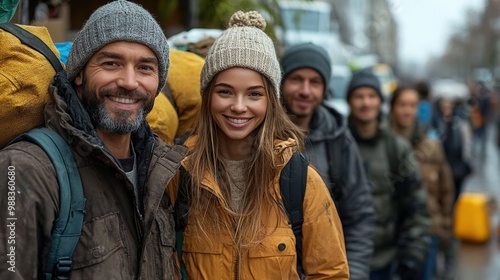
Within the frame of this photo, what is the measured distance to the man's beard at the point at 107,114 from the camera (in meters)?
2.56

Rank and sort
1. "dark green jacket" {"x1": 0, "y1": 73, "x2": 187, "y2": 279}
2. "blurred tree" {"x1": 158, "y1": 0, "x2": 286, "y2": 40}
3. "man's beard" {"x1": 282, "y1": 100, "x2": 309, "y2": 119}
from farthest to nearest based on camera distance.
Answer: "blurred tree" {"x1": 158, "y1": 0, "x2": 286, "y2": 40}, "man's beard" {"x1": 282, "y1": 100, "x2": 309, "y2": 119}, "dark green jacket" {"x1": 0, "y1": 73, "x2": 187, "y2": 279}

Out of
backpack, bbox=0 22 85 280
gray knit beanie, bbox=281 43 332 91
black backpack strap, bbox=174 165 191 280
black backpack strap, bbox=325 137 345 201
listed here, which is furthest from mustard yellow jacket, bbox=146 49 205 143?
backpack, bbox=0 22 85 280

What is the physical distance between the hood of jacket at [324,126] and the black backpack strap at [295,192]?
1.03 meters

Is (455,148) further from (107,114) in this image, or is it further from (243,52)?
(107,114)

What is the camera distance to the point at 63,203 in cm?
227

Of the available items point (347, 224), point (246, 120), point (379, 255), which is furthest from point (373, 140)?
point (246, 120)

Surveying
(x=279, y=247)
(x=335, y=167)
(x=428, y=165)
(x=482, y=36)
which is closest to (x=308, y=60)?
(x=335, y=167)

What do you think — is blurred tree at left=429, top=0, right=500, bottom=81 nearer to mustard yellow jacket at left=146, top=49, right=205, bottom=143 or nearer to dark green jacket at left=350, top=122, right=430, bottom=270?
dark green jacket at left=350, top=122, right=430, bottom=270

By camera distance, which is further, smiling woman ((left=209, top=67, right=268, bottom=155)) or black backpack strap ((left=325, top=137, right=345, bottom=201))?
black backpack strap ((left=325, top=137, right=345, bottom=201))

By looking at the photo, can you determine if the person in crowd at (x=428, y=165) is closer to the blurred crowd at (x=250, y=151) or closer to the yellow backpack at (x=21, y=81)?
the blurred crowd at (x=250, y=151)

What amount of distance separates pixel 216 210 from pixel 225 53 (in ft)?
2.23

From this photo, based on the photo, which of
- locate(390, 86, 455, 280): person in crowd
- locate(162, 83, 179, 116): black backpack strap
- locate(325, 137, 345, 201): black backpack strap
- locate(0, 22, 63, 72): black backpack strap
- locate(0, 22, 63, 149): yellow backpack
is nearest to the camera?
locate(0, 22, 63, 149): yellow backpack

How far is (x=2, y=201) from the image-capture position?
7.15 feet

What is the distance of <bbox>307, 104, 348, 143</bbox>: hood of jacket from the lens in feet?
13.4
